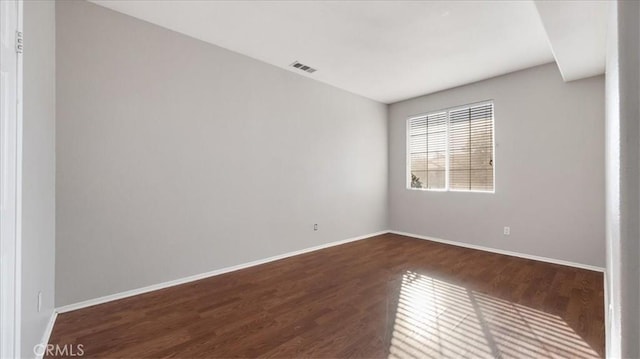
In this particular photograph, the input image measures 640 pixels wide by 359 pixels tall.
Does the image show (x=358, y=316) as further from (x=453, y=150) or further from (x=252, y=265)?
(x=453, y=150)

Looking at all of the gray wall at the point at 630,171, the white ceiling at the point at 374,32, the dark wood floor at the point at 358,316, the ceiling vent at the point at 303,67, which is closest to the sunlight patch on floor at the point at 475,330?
the dark wood floor at the point at 358,316

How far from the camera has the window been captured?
4395 mm

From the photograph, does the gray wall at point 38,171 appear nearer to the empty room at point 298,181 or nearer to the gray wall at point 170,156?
the empty room at point 298,181

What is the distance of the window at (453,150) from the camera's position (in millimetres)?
4395

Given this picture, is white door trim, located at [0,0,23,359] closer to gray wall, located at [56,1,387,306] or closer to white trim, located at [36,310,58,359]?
white trim, located at [36,310,58,359]

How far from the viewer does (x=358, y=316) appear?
2.26 meters

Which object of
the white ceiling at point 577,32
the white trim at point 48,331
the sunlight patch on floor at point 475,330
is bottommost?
the sunlight patch on floor at point 475,330

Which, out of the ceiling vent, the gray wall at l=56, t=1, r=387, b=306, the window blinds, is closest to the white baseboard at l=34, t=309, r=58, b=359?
the gray wall at l=56, t=1, r=387, b=306

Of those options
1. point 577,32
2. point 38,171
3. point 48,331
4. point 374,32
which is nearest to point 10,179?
point 38,171

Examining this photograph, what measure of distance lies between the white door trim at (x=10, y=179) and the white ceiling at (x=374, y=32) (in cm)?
160

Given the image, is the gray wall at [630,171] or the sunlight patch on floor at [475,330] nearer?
the gray wall at [630,171]

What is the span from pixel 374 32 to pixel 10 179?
310 cm

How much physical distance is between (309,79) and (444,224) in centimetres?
345

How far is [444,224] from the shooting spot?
4809mm
